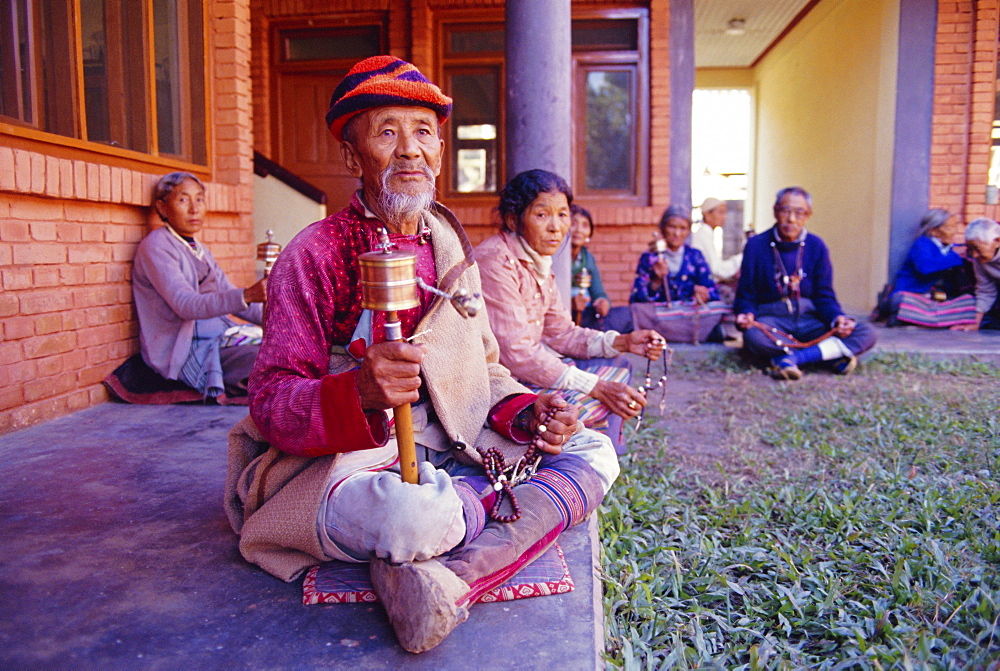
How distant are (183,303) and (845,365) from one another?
15.3ft

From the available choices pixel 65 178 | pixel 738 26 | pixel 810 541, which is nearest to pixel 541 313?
pixel 810 541

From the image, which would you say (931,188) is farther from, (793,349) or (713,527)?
(713,527)

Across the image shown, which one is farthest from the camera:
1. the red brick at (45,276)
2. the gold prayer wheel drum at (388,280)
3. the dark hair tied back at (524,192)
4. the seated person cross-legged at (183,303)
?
the seated person cross-legged at (183,303)

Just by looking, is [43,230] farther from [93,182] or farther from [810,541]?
[810,541]

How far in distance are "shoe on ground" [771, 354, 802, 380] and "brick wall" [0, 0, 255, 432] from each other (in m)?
4.38

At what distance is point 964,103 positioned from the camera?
8.55m

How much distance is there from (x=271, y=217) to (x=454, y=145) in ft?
7.36

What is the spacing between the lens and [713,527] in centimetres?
299

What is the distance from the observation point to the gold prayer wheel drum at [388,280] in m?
1.66

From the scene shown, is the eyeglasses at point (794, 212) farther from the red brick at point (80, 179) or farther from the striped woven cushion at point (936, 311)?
the red brick at point (80, 179)

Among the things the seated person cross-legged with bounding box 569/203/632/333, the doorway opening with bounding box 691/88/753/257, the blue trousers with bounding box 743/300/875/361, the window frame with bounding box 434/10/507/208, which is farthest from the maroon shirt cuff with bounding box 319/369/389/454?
the doorway opening with bounding box 691/88/753/257

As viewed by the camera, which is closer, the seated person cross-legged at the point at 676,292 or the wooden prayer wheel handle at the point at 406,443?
the wooden prayer wheel handle at the point at 406,443

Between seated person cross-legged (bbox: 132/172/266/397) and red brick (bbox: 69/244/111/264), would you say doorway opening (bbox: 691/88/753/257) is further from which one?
red brick (bbox: 69/244/111/264)

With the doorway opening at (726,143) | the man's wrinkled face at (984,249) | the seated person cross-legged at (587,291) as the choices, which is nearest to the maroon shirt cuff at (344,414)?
the seated person cross-legged at (587,291)
